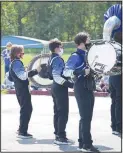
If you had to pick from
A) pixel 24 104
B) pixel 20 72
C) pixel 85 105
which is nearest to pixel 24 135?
pixel 24 104

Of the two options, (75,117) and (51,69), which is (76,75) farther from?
(75,117)

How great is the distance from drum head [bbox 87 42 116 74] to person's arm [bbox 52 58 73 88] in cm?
91

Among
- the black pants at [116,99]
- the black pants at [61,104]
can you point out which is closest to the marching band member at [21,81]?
the black pants at [61,104]

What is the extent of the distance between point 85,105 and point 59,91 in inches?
36.6

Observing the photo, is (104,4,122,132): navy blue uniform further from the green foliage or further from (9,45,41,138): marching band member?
the green foliage

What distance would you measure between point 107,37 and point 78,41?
1076 millimetres

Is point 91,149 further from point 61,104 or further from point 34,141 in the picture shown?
point 34,141

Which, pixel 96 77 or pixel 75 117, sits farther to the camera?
pixel 75 117

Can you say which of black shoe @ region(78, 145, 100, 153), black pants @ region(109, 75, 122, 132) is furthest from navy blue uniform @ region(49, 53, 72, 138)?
black pants @ region(109, 75, 122, 132)

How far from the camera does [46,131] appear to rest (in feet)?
31.4

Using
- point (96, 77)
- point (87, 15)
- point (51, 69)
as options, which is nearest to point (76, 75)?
point (96, 77)

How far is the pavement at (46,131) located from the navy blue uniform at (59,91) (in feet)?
1.25

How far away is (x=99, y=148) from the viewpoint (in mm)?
7914

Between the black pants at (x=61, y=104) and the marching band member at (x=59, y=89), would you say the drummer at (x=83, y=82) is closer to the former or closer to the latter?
the marching band member at (x=59, y=89)
